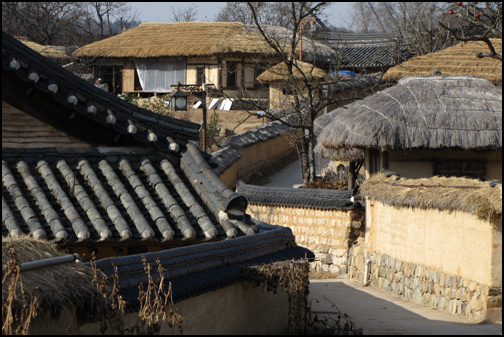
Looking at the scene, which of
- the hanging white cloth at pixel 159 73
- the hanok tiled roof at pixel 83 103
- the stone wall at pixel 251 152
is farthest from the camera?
the hanging white cloth at pixel 159 73

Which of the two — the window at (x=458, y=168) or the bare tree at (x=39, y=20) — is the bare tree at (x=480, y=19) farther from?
the bare tree at (x=39, y=20)

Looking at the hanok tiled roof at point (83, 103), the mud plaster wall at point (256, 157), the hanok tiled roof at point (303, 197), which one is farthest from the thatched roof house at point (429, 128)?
the hanok tiled roof at point (83, 103)

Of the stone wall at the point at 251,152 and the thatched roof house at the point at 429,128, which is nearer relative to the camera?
the thatched roof house at the point at 429,128

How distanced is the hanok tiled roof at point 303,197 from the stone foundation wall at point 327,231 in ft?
0.62

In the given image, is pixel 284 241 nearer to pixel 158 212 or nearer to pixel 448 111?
pixel 158 212

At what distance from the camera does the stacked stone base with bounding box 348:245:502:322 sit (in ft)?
39.5

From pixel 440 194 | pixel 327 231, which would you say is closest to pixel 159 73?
pixel 327 231

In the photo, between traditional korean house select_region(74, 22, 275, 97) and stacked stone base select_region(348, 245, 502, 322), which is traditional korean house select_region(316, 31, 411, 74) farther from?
stacked stone base select_region(348, 245, 502, 322)

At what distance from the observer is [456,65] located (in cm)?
2367

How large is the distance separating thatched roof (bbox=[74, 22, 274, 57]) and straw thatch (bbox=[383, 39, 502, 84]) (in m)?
11.3

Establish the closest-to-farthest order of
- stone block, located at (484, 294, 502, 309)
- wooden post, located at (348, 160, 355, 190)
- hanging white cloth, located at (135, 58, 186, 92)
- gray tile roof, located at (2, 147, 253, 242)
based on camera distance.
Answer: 1. gray tile roof, located at (2, 147, 253, 242)
2. stone block, located at (484, 294, 502, 309)
3. wooden post, located at (348, 160, 355, 190)
4. hanging white cloth, located at (135, 58, 186, 92)

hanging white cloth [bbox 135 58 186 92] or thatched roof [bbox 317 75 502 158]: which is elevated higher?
hanging white cloth [bbox 135 58 186 92]

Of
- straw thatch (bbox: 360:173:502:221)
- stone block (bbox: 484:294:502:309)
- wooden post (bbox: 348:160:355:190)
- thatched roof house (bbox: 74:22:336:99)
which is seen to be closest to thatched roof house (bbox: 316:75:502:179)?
straw thatch (bbox: 360:173:502:221)

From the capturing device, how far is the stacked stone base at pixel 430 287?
12.0 meters
